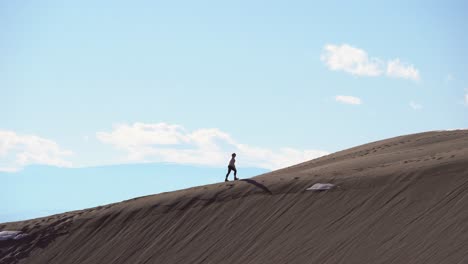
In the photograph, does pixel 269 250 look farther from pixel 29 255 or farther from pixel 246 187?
pixel 29 255

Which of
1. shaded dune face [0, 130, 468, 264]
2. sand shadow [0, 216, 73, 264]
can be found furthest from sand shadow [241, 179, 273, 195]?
sand shadow [0, 216, 73, 264]

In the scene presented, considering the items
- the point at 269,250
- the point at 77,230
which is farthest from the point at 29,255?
the point at 269,250

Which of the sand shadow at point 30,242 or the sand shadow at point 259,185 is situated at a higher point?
the sand shadow at point 259,185

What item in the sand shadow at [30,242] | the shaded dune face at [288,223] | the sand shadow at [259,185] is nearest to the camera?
the shaded dune face at [288,223]

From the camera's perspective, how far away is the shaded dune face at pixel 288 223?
66.4ft

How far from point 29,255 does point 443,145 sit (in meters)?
18.1

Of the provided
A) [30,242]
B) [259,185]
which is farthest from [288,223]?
[30,242]

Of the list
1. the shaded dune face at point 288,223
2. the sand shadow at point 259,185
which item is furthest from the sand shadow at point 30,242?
the sand shadow at point 259,185

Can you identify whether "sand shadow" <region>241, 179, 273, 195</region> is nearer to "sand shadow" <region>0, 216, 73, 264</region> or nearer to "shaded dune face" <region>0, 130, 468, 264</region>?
"shaded dune face" <region>0, 130, 468, 264</region>

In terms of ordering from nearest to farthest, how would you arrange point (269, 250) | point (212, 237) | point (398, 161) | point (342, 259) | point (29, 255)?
point (342, 259) < point (269, 250) < point (212, 237) < point (29, 255) < point (398, 161)

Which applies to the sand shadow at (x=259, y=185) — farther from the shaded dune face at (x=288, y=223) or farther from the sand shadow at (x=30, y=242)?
the sand shadow at (x=30, y=242)

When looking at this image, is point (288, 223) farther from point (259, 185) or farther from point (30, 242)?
point (30, 242)

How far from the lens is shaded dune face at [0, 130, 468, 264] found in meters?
20.2

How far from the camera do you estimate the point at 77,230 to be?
87.5 ft
